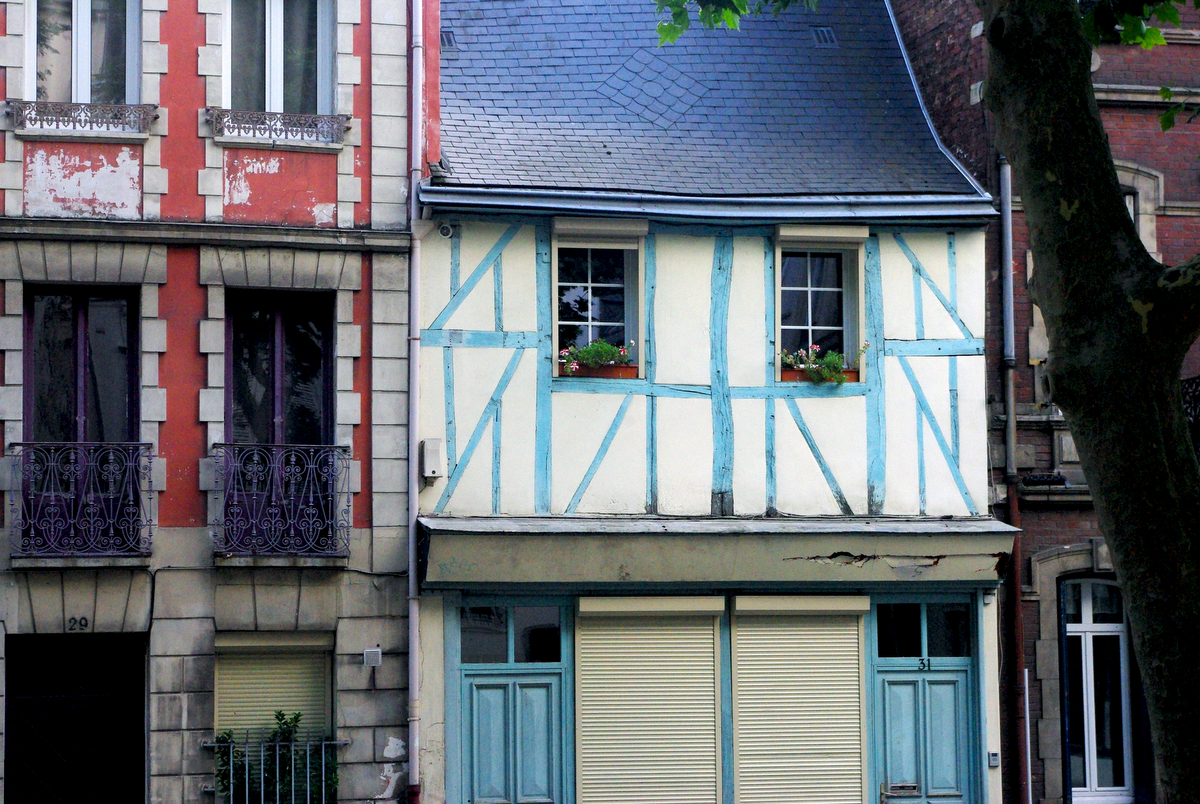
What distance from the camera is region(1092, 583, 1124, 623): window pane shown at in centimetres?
1266

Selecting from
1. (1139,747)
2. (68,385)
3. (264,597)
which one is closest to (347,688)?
(264,597)

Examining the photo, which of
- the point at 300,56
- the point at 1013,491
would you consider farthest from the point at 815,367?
the point at 300,56

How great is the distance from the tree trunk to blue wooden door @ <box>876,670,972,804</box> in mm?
6334

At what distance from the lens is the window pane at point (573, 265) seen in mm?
11773

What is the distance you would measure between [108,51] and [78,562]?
396 cm

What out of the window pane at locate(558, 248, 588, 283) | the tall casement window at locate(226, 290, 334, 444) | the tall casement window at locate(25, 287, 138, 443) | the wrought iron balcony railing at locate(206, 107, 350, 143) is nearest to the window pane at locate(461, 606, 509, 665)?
the tall casement window at locate(226, 290, 334, 444)

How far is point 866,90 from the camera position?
13.3 m

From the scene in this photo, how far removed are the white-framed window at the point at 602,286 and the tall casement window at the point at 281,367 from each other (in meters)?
1.92

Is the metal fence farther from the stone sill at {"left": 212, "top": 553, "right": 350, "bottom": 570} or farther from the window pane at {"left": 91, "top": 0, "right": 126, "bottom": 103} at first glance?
the window pane at {"left": 91, "top": 0, "right": 126, "bottom": 103}

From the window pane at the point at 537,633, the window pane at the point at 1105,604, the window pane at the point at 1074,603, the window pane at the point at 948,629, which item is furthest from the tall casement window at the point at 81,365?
the window pane at the point at 1105,604

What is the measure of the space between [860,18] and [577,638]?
6.82 metres

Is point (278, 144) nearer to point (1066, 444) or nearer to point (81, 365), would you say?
point (81, 365)

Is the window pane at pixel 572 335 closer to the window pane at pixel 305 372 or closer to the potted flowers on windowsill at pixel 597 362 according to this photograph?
the potted flowers on windowsill at pixel 597 362

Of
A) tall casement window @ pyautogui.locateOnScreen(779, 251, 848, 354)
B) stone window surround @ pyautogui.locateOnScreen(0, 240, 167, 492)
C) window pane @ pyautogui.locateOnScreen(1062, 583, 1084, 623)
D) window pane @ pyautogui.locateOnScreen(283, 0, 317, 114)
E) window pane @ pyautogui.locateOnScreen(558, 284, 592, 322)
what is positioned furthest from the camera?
window pane @ pyautogui.locateOnScreen(1062, 583, 1084, 623)
